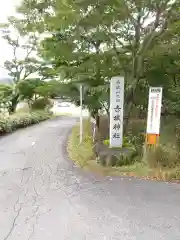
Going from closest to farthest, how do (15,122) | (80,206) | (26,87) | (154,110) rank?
(80,206), (154,110), (15,122), (26,87)

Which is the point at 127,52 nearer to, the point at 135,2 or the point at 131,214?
the point at 135,2

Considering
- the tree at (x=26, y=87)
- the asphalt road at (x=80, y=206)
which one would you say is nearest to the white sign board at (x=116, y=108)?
the asphalt road at (x=80, y=206)

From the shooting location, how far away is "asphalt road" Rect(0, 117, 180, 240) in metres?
4.04

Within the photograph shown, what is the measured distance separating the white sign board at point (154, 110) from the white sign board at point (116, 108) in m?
0.90

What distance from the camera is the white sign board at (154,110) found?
7289mm

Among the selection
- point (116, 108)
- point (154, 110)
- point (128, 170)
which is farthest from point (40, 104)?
point (128, 170)

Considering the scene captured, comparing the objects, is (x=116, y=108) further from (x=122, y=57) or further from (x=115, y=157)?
(x=122, y=57)

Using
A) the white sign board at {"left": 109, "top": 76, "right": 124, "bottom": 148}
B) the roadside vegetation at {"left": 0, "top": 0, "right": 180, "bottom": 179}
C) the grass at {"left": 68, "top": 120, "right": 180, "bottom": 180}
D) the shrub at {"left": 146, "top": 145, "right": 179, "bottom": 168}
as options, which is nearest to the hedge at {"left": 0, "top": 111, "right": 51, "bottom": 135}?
the roadside vegetation at {"left": 0, "top": 0, "right": 180, "bottom": 179}

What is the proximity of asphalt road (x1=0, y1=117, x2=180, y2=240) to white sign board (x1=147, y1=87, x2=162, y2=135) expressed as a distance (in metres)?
1.64

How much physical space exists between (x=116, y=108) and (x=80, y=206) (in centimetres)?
360

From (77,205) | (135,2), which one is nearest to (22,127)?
(135,2)

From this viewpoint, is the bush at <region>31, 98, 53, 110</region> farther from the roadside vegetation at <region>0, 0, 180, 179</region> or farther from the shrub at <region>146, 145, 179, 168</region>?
the shrub at <region>146, 145, 179, 168</region>

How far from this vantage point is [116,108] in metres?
7.92

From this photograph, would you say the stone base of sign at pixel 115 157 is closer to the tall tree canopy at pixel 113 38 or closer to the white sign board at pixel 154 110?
the white sign board at pixel 154 110
